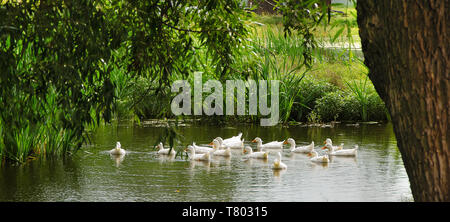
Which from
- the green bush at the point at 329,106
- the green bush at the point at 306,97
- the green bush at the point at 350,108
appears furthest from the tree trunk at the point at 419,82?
the green bush at the point at 350,108

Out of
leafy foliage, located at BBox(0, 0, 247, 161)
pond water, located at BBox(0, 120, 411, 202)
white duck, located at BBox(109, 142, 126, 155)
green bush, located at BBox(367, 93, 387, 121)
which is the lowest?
pond water, located at BBox(0, 120, 411, 202)

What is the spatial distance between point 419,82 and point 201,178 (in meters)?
5.73

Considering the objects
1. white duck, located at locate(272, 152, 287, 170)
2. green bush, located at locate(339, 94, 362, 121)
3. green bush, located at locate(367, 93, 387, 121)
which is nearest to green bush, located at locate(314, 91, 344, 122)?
green bush, located at locate(339, 94, 362, 121)

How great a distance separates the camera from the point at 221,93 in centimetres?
1611

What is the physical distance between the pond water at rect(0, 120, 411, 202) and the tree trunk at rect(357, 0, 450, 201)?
4.10 m

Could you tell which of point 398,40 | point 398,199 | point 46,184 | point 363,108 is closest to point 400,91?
point 398,40

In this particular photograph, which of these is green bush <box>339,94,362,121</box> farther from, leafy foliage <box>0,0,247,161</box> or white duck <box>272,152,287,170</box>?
leafy foliage <box>0,0,247,161</box>

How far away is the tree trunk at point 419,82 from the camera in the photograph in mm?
3850

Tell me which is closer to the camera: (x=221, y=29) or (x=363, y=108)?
(x=221, y=29)

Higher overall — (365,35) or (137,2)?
(137,2)

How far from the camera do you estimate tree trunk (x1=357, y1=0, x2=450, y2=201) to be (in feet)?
12.6

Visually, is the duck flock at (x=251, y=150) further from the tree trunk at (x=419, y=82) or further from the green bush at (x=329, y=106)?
the tree trunk at (x=419, y=82)

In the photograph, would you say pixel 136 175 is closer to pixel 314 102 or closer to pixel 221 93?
pixel 221 93

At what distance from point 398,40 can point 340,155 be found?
25.1ft
